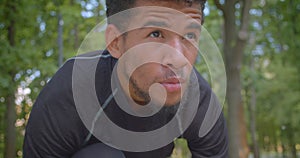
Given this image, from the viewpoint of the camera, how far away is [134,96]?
67.2 inches

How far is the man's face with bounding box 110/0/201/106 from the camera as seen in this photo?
1514mm

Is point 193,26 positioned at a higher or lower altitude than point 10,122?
higher

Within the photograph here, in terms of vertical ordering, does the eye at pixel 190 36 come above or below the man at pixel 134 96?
above

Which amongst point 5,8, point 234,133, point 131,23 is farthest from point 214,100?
point 5,8

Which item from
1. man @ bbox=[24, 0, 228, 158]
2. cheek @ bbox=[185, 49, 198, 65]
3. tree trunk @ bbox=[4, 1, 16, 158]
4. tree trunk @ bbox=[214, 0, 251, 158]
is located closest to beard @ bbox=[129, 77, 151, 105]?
man @ bbox=[24, 0, 228, 158]

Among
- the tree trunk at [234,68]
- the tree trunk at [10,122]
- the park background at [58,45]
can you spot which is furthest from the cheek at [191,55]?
the tree trunk at [10,122]

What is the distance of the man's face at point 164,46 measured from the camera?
1.51 metres

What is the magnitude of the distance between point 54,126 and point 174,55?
0.63m

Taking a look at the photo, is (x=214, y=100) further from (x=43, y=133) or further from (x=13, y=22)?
(x=13, y=22)

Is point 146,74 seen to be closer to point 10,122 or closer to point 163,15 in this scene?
point 163,15

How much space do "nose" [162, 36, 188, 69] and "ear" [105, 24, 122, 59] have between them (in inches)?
10.4

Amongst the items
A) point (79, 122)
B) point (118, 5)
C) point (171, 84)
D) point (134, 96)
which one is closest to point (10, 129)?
point (79, 122)

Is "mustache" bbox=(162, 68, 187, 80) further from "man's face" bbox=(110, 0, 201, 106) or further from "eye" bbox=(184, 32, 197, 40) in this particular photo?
"eye" bbox=(184, 32, 197, 40)

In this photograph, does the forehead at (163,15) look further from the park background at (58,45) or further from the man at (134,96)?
the park background at (58,45)
